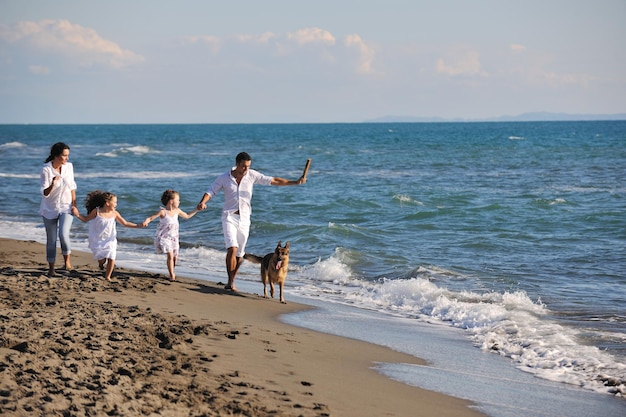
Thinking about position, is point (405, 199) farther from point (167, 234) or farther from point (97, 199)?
point (97, 199)

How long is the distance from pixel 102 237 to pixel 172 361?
4089mm

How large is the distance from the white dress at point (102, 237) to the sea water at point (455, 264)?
218 cm

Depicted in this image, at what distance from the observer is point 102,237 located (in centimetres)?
990

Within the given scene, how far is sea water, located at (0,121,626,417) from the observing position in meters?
7.23

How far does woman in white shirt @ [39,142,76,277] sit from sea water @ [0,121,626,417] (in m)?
2.78

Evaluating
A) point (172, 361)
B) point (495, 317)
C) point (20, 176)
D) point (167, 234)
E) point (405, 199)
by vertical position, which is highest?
point (405, 199)

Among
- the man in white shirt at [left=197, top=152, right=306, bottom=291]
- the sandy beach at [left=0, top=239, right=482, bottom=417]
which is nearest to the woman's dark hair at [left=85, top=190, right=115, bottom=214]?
the sandy beach at [left=0, top=239, right=482, bottom=417]

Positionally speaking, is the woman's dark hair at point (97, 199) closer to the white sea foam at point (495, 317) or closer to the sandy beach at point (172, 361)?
the sandy beach at point (172, 361)

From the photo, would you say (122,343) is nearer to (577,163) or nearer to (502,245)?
(502,245)

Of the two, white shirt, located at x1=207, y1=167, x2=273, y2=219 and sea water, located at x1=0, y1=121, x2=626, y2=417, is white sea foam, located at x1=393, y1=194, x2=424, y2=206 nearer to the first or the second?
sea water, located at x1=0, y1=121, x2=626, y2=417

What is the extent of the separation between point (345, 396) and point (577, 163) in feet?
122

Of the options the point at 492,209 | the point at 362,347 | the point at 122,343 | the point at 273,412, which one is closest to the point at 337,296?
the point at 362,347

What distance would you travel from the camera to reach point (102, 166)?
4269 centimetres

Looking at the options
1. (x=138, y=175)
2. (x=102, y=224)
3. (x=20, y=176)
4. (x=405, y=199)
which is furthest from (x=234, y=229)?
(x=138, y=175)
